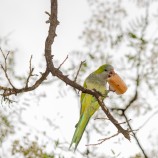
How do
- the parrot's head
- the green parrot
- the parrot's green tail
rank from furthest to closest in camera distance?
1. the parrot's head
2. the green parrot
3. the parrot's green tail

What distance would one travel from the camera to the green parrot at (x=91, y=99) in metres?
3.98

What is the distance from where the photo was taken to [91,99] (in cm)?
432

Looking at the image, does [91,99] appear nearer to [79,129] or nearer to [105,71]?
[105,71]

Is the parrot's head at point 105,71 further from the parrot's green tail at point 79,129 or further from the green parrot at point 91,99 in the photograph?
the parrot's green tail at point 79,129

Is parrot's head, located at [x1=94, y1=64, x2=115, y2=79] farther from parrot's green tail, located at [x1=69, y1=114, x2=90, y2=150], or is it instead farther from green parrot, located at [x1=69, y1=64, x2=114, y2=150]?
parrot's green tail, located at [x1=69, y1=114, x2=90, y2=150]

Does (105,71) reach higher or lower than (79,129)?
higher

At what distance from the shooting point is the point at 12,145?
652 cm

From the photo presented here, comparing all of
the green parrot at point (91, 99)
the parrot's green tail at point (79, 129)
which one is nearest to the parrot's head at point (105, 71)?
the green parrot at point (91, 99)

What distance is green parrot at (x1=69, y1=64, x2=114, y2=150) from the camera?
398cm

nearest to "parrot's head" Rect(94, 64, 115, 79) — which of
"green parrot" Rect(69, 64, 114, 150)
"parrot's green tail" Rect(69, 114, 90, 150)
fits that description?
"green parrot" Rect(69, 64, 114, 150)

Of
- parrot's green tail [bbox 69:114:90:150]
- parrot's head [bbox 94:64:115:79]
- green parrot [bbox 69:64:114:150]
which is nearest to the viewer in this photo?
parrot's green tail [bbox 69:114:90:150]

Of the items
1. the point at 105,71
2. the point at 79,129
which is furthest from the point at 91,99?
the point at 79,129

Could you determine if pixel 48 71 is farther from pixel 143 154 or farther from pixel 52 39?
pixel 143 154

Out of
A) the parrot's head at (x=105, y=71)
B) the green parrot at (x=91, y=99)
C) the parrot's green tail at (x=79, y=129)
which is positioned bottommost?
the parrot's green tail at (x=79, y=129)
